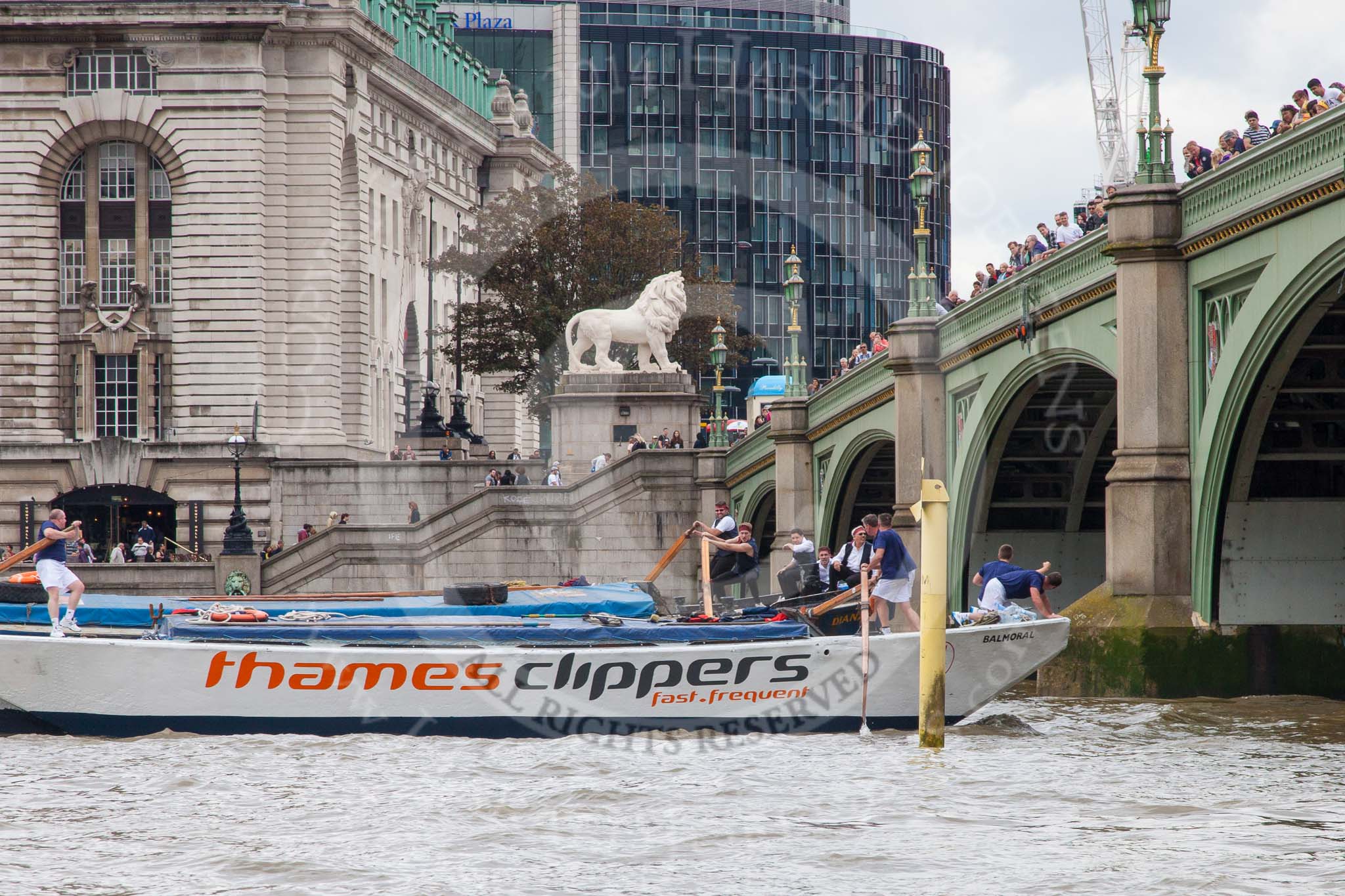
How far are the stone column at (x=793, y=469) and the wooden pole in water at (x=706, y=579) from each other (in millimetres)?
15421

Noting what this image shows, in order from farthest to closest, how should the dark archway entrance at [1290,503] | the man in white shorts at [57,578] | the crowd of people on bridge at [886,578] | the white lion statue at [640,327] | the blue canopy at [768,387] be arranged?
1. the blue canopy at [768,387]
2. the white lion statue at [640,327]
3. the man in white shorts at [57,578]
4. the crowd of people on bridge at [886,578]
5. the dark archway entrance at [1290,503]

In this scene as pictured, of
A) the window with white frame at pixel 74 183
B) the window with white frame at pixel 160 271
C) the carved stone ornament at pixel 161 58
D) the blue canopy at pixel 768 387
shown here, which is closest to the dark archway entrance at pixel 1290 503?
the carved stone ornament at pixel 161 58

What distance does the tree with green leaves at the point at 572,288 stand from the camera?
239 ft

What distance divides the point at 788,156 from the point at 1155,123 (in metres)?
97.3

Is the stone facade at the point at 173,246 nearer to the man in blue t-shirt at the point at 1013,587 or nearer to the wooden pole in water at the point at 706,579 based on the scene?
the wooden pole in water at the point at 706,579

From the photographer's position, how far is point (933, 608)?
21875mm

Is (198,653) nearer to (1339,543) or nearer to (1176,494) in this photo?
(1176,494)

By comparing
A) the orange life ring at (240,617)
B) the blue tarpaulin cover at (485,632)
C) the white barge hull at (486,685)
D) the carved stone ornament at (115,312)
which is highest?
the carved stone ornament at (115,312)

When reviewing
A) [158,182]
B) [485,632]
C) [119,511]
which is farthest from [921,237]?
[158,182]

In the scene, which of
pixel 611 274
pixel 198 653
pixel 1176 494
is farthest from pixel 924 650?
pixel 611 274

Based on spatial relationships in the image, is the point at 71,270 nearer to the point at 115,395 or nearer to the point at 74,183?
the point at 74,183

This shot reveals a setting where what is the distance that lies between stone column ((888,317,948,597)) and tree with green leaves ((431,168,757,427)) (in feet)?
123

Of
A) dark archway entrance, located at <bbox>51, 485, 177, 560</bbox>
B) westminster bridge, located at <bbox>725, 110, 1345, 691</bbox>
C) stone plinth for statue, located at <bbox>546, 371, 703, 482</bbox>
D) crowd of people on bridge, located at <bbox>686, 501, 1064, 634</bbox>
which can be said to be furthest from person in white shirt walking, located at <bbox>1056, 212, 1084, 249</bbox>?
dark archway entrance, located at <bbox>51, 485, 177, 560</bbox>

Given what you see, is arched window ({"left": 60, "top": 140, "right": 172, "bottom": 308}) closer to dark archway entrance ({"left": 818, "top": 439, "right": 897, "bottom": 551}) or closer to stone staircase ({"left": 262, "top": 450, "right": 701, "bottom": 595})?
stone staircase ({"left": 262, "top": 450, "right": 701, "bottom": 595})
